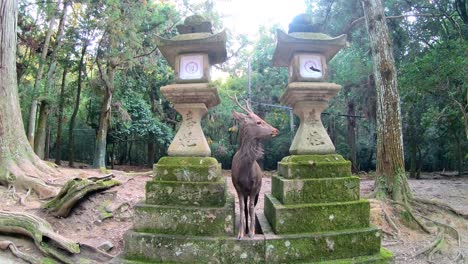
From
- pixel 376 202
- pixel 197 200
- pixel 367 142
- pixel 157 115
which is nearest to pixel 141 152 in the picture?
pixel 157 115

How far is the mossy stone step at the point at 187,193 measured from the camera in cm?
362

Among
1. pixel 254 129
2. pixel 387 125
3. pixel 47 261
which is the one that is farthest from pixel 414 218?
pixel 47 261

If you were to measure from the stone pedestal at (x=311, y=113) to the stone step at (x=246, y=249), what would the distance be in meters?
1.02

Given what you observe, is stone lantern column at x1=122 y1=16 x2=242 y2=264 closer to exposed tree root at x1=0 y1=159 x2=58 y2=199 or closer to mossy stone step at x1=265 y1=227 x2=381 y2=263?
mossy stone step at x1=265 y1=227 x2=381 y2=263

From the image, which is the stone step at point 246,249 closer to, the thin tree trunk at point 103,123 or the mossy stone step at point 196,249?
the mossy stone step at point 196,249

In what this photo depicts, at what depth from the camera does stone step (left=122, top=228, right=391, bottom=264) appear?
3.29m

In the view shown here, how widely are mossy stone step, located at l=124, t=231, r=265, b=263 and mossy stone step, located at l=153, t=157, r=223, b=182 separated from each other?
66 centimetres

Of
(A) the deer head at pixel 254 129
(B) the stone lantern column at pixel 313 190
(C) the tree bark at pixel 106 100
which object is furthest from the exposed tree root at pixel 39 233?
(C) the tree bark at pixel 106 100

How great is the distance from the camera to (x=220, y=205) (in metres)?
3.61

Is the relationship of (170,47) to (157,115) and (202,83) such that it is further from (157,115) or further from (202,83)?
(157,115)

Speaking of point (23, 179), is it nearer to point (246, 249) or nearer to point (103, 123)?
point (246, 249)

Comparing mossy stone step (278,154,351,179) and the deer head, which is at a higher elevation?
the deer head

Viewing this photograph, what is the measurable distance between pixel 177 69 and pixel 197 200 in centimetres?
169

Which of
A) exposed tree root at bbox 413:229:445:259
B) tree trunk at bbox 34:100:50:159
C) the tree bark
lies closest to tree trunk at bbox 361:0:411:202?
exposed tree root at bbox 413:229:445:259
